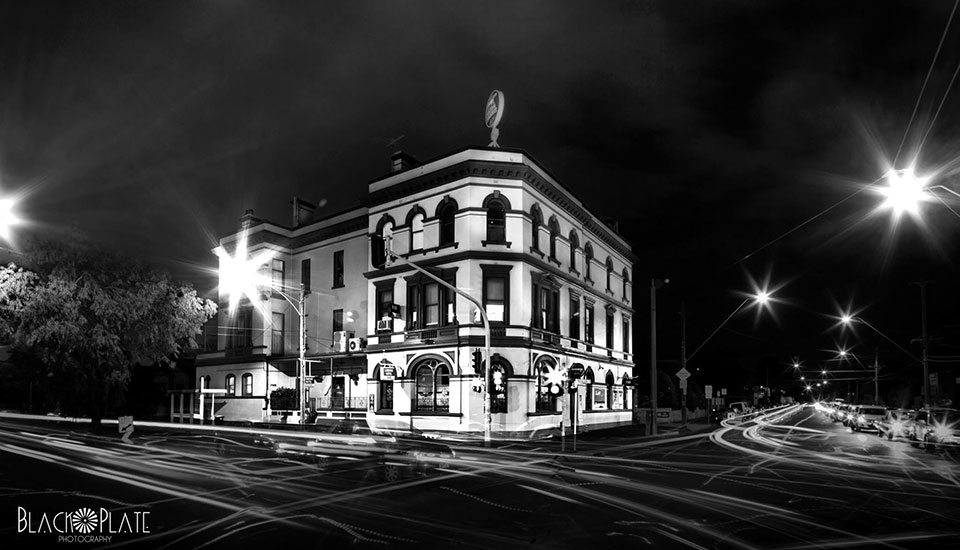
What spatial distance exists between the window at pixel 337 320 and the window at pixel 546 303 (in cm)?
1335

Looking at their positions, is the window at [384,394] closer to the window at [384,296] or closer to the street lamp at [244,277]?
the window at [384,296]

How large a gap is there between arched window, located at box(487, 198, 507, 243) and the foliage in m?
18.1

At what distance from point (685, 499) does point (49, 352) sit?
2635 centimetres

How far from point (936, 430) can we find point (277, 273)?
37500 millimetres

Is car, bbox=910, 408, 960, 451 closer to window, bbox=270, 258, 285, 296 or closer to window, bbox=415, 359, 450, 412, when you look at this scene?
window, bbox=415, 359, 450, 412

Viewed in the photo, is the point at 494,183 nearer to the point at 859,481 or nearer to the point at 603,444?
the point at 603,444

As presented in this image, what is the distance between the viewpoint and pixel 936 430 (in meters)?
26.9

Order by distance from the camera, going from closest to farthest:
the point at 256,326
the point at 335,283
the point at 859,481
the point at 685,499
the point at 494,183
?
the point at 685,499 < the point at 859,481 < the point at 494,183 < the point at 335,283 < the point at 256,326

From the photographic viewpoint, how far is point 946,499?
512 inches

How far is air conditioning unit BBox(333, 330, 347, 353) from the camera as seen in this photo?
36.6 metres

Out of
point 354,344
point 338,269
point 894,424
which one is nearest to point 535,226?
point 354,344

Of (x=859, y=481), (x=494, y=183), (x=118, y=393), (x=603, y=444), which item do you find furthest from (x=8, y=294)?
(x=859, y=481)

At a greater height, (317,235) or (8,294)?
(317,235)

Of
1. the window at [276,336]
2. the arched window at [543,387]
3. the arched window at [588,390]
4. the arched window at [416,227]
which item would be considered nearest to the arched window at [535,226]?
the arched window at [416,227]
